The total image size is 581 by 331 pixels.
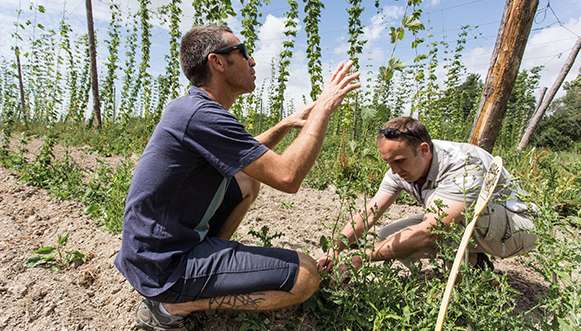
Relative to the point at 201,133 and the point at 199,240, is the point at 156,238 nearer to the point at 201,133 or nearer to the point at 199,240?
the point at 199,240

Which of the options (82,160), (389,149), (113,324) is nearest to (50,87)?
(82,160)

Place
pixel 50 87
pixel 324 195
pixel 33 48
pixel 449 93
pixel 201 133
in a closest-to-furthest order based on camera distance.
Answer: pixel 201 133 → pixel 324 195 → pixel 449 93 → pixel 33 48 → pixel 50 87

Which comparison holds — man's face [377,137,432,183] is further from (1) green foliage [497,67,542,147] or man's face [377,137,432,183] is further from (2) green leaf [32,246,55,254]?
(1) green foliage [497,67,542,147]

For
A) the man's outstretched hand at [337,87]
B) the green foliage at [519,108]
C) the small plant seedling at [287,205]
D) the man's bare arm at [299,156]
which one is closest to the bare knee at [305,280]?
the man's bare arm at [299,156]

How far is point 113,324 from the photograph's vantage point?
75.8 inches

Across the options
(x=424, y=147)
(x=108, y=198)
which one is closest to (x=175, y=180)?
(x=424, y=147)

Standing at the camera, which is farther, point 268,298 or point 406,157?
point 406,157

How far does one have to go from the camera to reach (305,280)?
165 centimetres

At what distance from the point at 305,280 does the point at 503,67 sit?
246 cm

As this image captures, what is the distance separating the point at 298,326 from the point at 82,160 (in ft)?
16.2

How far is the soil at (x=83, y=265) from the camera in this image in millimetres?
1962

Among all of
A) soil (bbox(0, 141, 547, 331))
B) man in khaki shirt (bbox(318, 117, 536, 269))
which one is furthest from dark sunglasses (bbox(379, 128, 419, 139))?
soil (bbox(0, 141, 547, 331))

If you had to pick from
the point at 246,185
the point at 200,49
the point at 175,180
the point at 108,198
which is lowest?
the point at 108,198

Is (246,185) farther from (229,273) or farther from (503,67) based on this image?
(503,67)
